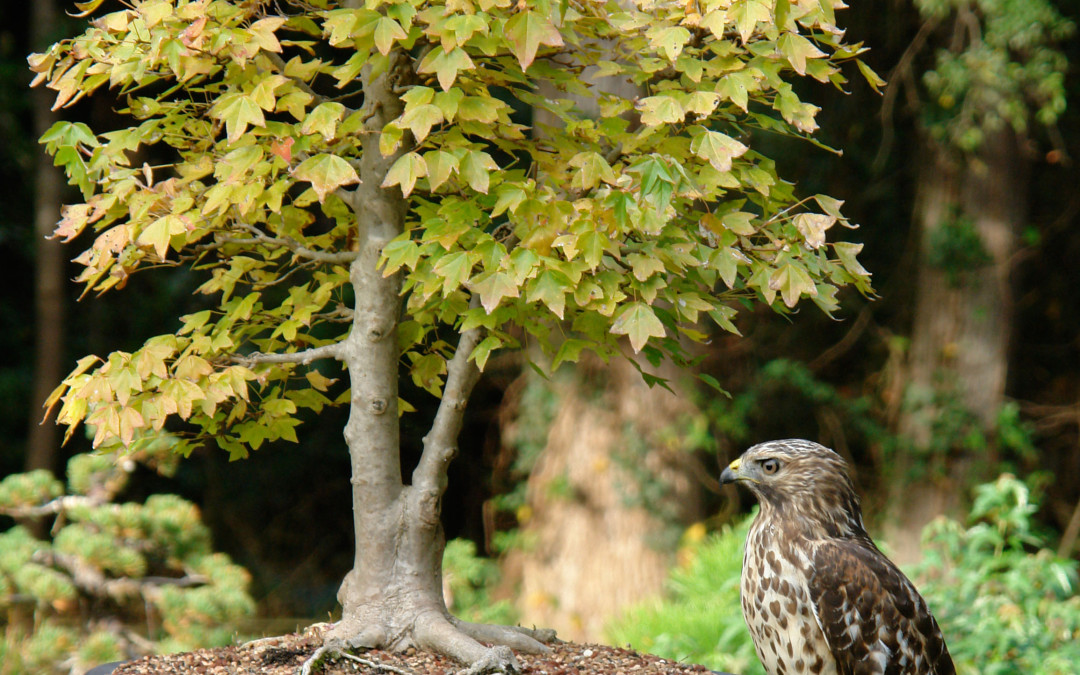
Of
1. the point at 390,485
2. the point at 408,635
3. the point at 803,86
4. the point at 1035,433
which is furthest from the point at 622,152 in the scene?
the point at 1035,433

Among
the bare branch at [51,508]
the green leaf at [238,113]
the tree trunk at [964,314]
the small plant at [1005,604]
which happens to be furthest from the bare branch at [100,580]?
the tree trunk at [964,314]

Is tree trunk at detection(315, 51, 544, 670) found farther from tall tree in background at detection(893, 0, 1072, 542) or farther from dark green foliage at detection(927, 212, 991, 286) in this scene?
dark green foliage at detection(927, 212, 991, 286)

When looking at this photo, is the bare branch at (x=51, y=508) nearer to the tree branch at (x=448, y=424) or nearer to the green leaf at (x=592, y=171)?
the tree branch at (x=448, y=424)

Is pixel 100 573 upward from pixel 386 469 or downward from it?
downward

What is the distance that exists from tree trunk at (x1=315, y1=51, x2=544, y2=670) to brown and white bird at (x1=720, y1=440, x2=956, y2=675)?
0.44m

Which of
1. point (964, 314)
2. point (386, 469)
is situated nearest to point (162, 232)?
point (386, 469)

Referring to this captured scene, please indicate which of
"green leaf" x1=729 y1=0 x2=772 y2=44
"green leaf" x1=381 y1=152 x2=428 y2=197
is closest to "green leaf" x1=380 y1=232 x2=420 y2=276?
"green leaf" x1=381 y1=152 x2=428 y2=197

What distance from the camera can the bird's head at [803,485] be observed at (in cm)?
197

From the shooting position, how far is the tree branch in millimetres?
1859

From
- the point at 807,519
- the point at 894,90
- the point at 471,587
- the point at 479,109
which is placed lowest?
the point at 471,587

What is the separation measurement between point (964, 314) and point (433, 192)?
3.68 meters

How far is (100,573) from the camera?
319cm

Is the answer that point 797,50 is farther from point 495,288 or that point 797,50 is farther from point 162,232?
point 162,232

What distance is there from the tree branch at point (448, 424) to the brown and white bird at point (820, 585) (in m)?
0.52
